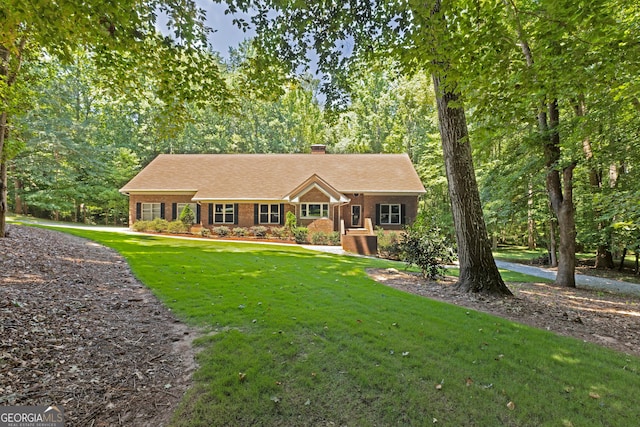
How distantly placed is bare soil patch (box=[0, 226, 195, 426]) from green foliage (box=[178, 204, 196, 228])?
629 inches

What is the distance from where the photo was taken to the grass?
2848 mm

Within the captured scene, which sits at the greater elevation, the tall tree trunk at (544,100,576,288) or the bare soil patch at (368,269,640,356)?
the tall tree trunk at (544,100,576,288)

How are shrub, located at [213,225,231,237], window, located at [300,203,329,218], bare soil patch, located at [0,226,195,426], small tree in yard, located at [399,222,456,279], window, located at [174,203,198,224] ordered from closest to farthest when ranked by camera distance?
bare soil patch, located at [0,226,195,426] < small tree in yard, located at [399,222,456,279] < shrub, located at [213,225,231,237] < window, located at [300,203,329,218] < window, located at [174,203,198,224]

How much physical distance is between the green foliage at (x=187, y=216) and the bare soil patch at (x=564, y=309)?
56.8ft

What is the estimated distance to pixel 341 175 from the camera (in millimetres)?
24453

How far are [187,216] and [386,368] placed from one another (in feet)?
70.8

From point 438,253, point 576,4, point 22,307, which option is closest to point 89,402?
point 22,307

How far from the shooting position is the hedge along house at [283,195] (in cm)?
2144

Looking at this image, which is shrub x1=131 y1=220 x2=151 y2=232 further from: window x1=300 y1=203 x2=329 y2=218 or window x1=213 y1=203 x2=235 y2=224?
window x1=300 y1=203 x2=329 y2=218

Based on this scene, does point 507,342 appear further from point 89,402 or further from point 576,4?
point 89,402

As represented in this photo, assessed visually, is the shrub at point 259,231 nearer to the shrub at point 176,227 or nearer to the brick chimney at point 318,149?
the shrub at point 176,227

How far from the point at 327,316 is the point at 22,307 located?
451 centimetres

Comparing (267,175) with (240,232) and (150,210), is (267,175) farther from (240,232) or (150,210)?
(150,210)

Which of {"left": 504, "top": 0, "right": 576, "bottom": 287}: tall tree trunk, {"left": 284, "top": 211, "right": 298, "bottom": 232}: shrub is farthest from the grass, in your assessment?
{"left": 284, "top": 211, "right": 298, "bottom": 232}: shrub
